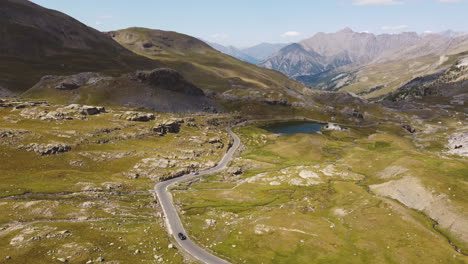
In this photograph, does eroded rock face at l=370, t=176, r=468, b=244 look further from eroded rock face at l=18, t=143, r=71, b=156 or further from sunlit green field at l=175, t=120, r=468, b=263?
eroded rock face at l=18, t=143, r=71, b=156

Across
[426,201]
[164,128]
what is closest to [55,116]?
[164,128]

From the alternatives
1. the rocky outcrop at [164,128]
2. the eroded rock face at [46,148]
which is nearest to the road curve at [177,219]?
the eroded rock face at [46,148]

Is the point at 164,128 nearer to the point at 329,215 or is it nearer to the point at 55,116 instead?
the point at 55,116

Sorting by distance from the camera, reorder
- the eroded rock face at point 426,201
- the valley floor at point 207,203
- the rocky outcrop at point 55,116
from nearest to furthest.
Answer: the valley floor at point 207,203 < the eroded rock face at point 426,201 < the rocky outcrop at point 55,116

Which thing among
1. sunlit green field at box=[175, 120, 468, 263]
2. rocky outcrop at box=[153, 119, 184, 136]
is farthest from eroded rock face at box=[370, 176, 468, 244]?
rocky outcrop at box=[153, 119, 184, 136]

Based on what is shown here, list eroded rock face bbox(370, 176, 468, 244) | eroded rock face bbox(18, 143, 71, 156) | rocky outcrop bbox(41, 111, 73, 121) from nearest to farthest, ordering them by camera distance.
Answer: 1. eroded rock face bbox(370, 176, 468, 244)
2. eroded rock face bbox(18, 143, 71, 156)
3. rocky outcrop bbox(41, 111, 73, 121)

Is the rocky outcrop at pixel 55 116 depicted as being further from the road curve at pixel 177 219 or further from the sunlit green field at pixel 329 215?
the sunlit green field at pixel 329 215

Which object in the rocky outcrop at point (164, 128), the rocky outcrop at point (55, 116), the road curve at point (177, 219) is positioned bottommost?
the road curve at point (177, 219)

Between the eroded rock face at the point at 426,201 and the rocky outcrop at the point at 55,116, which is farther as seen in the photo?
the rocky outcrop at the point at 55,116
